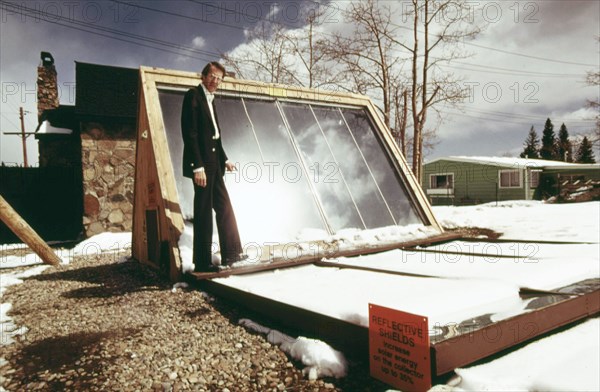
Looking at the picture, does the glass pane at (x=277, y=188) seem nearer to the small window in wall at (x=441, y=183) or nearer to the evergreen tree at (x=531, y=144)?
the small window in wall at (x=441, y=183)

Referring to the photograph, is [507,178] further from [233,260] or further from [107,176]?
[233,260]

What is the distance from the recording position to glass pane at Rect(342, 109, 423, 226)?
555cm

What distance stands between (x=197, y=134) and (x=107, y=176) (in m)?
8.16

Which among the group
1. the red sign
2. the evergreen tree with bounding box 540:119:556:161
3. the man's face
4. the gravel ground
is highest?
→ the evergreen tree with bounding box 540:119:556:161

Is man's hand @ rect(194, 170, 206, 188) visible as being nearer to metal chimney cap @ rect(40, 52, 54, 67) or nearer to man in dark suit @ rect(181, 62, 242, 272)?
man in dark suit @ rect(181, 62, 242, 272)

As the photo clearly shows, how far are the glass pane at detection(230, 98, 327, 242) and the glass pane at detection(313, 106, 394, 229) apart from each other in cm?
72

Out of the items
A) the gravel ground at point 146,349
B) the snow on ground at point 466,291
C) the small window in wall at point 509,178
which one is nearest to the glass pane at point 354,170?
the snow on ground at point 466,291

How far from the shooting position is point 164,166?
169 inches

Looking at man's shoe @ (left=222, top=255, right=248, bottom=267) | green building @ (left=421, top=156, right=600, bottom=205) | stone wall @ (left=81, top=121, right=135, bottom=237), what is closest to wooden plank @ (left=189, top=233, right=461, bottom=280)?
man's shoe @ (left=222, top=255, right=248, bottom=267)

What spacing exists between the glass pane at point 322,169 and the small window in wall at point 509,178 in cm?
2681

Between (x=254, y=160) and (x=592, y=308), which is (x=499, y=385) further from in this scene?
(x=254, y=160)

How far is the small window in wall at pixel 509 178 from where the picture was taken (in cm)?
2753

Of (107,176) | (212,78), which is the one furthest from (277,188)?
(107,176)

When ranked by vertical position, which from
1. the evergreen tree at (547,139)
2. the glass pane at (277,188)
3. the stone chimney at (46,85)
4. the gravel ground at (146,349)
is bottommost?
the gravel ground at (146,349)
